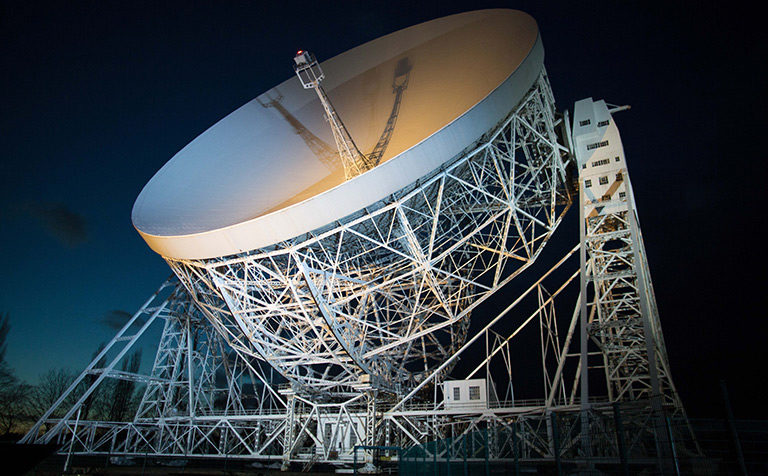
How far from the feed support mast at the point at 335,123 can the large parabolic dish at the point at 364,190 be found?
973 mm

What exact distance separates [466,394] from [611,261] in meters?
8.21

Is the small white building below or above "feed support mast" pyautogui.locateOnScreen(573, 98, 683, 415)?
below

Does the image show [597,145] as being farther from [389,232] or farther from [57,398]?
[57,398]

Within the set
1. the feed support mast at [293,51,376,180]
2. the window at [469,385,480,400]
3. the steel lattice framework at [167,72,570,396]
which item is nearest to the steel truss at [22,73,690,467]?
the steel lattice framework at [167,72,570,396]

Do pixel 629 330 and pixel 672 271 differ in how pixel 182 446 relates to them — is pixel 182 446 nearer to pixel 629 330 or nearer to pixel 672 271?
pixel 629 330

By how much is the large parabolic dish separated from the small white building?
2.40 m

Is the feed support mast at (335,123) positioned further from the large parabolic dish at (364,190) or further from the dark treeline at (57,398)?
the dark treeline at (57,398)

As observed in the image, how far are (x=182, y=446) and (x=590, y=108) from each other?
23837 millimetres

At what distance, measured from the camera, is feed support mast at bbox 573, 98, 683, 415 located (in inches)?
615

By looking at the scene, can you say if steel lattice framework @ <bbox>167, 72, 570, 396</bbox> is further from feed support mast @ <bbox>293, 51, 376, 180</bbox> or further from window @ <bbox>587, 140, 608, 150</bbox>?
feed support mast @ <bbox>293, 51, 376, 180</bbox>

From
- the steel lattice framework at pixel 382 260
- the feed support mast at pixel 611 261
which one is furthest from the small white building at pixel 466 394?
the feed support mast at pixel 611 261

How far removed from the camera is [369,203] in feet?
46.7

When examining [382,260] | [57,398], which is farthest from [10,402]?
[382,260]

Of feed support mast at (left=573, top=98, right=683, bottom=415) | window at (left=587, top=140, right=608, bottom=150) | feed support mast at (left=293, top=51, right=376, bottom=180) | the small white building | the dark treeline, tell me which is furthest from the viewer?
the dark treeline
